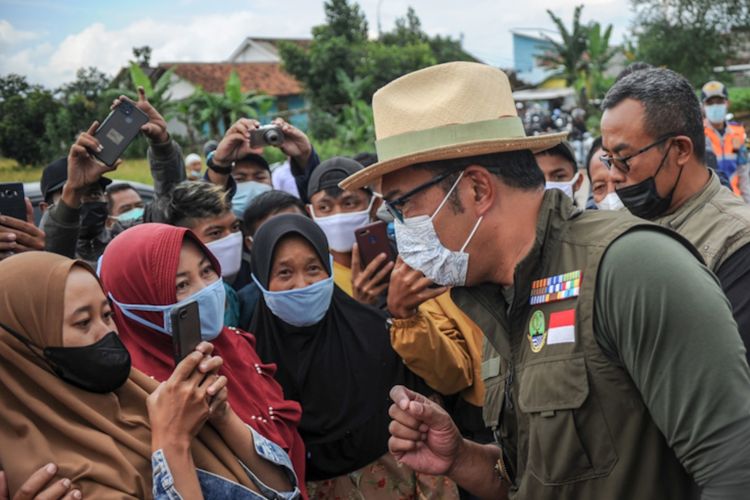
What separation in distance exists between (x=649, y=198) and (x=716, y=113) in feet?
20.6

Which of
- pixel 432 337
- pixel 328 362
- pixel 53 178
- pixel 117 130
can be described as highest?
pixel 117 130

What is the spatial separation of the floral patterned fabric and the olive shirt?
65.8 inches

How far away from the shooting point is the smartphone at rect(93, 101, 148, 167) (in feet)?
10.5

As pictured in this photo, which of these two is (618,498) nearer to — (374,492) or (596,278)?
(596,278)

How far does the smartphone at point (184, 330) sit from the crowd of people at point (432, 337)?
1.4 inches

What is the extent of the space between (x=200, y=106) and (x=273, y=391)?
24.1m

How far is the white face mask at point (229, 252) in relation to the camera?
3.48m

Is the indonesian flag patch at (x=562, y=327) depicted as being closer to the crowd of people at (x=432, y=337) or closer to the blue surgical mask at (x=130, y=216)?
the crowd of people at (x=432, y=337)

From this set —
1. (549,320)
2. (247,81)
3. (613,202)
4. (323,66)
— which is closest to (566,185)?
(613,202)

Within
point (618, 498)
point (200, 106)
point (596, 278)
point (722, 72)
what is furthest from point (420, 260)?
point (722, 72)

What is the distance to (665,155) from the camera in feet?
8.59

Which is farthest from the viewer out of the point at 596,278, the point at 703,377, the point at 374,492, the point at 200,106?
the point at 200,106

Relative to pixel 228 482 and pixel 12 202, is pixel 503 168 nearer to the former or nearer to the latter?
pixel 228 482

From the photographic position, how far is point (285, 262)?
9.91ft
